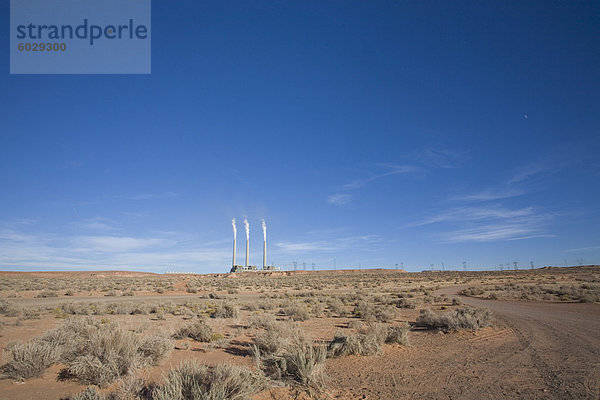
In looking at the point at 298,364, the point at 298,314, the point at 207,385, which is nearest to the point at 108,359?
the point at 207,385

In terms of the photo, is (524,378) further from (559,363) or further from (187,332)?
(187,332)

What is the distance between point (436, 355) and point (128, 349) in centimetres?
815

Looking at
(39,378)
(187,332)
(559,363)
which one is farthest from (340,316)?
(39,378)

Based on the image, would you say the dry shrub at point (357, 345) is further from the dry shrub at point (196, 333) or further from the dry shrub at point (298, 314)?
the dry shrub at point (298, 314)

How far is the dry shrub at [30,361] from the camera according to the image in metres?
7.00

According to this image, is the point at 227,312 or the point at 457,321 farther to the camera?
the point at 227,312

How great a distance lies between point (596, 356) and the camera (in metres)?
8.17

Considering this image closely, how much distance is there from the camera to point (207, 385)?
5582 millimetres

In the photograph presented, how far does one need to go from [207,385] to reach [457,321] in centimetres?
1012

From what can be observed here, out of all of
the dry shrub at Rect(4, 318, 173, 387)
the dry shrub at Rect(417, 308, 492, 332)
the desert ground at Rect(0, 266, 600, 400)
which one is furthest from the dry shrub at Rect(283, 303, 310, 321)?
the dry shrub at Rect(4, 318, 173, 387)

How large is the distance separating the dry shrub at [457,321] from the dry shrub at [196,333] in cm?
894

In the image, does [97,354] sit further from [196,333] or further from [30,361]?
[196,333]

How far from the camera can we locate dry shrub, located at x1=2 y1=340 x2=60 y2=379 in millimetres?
6996

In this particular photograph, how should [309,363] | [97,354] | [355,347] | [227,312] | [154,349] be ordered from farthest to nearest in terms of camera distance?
[227,312], [355,347], [154,349], [97,354], [309,363]
